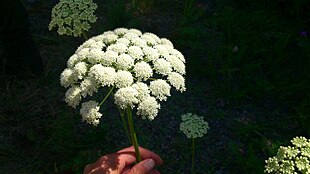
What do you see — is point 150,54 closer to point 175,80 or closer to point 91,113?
point 175,80

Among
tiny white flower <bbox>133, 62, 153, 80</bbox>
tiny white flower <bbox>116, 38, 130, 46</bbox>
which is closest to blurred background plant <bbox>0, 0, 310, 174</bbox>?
tiny white flower <bbox>116, 38, 130, 46</bbox>

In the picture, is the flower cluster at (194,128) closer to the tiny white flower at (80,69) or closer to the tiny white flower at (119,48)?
the tiny white flower at (119,48)

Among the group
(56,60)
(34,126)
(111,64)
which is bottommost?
(34,126)

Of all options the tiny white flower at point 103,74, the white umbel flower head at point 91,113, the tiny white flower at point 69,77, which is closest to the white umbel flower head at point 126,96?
the tiny white flower at point 103,74

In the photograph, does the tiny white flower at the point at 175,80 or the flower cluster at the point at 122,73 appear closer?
the flower cluster at the point at 122,73

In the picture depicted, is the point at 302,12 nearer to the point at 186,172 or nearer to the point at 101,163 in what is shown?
the point at 186,172

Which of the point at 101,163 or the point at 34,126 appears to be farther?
the point at 34,126

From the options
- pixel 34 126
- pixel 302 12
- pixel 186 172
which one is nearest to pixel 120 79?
pixel 186 172
